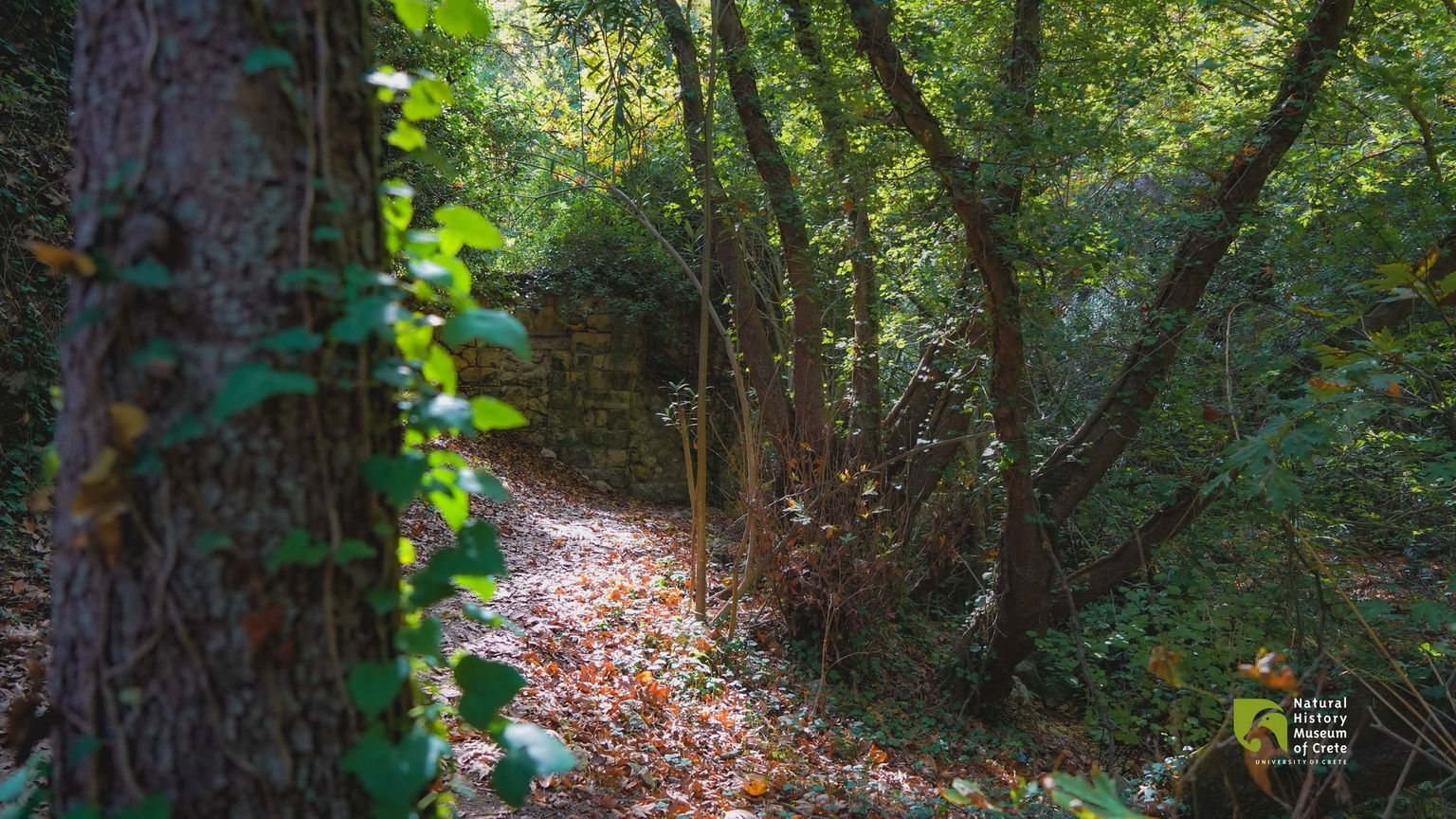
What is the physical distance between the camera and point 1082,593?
5.21 m

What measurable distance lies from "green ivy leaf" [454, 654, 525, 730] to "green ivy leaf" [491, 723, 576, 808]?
0.03 meters

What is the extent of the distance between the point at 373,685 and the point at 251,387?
341mm

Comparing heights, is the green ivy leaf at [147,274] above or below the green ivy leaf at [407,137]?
below

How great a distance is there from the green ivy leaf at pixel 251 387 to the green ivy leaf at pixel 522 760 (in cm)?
44

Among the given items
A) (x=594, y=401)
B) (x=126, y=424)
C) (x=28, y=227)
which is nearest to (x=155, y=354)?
(x=126, y=424)

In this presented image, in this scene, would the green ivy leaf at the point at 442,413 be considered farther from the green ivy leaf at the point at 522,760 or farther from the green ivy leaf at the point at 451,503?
the green ivy leaf at the point at 522,760

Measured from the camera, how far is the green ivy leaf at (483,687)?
916 millimetres

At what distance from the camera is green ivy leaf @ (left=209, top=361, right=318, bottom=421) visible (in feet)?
2.56

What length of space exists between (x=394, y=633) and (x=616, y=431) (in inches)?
358

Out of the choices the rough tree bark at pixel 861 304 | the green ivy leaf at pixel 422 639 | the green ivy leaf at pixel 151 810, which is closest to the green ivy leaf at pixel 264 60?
the green ivy leaf at pixel 422 639

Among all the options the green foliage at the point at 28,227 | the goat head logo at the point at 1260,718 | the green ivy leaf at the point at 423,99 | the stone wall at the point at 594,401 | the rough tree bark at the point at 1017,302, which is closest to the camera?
the green ivy leaf at the point at 423,99

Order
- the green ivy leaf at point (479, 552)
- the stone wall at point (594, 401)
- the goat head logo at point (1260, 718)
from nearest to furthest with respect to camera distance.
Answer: the green ivy leaf at point (479, 552) < the goat head logo at point (1260, 718) < the stone wall at point (594, 401)

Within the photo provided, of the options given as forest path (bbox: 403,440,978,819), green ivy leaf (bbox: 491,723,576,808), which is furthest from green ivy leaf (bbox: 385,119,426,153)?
forest path (bbox: 403,440,978,819)

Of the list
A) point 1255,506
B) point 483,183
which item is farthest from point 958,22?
point 483,183
